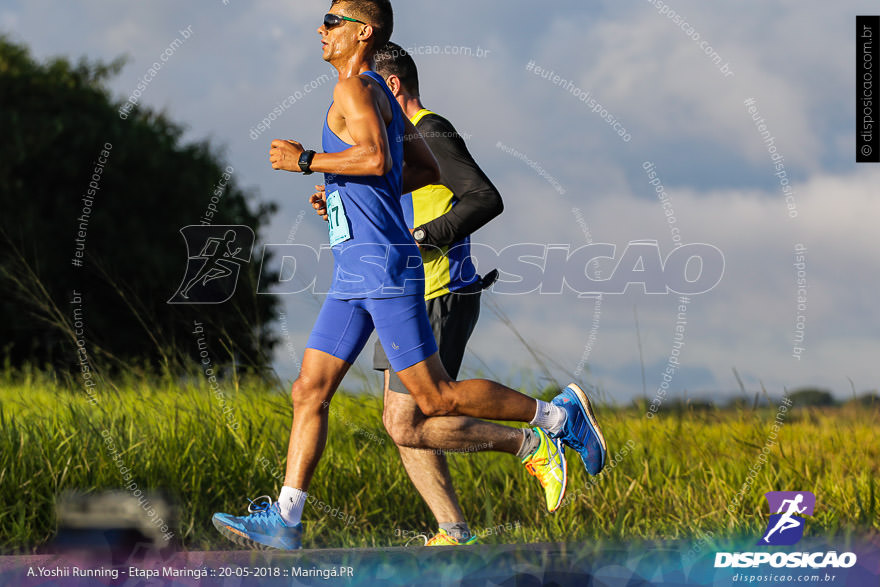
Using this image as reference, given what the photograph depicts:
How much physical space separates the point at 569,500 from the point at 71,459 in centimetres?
276

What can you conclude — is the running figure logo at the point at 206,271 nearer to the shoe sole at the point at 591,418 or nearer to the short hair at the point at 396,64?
the short hair at the point at 396,64

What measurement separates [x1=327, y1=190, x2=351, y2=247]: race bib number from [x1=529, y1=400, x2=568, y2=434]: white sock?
118cm

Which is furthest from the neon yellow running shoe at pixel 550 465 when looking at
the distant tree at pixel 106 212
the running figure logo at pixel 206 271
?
the distant tree at pixel 106 212

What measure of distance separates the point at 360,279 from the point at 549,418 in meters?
1.10

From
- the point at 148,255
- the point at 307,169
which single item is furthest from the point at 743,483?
the point at 148,255

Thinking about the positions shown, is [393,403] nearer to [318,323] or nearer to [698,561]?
[318,323]

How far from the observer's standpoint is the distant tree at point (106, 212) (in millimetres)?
11039

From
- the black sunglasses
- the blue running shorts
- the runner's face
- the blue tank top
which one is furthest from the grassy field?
the black sunglasses

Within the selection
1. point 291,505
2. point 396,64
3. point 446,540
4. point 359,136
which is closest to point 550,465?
point 446,540

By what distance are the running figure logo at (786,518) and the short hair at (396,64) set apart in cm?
265

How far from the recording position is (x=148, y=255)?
1152cm

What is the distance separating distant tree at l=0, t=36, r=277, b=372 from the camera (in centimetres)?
1104

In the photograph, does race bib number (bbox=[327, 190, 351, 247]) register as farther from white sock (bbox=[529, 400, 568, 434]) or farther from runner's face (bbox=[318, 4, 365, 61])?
white sock (bbox=[529, 400, 568, 434])

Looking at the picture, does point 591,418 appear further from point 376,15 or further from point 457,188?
point 376,15
